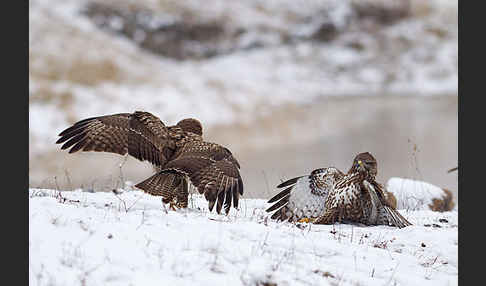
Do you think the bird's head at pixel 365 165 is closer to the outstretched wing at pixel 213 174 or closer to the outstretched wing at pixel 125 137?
the outstretched wing at pixel 213 174

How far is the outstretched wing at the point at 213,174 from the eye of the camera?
6.29 meters

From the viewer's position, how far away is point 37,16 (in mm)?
33250

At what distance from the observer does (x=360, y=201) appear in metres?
7.10

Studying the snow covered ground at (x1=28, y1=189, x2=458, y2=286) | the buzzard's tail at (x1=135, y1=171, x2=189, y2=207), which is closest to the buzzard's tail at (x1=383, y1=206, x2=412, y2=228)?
the snow covered ground at (x1=28, y1=189, x2=458, y2=286)

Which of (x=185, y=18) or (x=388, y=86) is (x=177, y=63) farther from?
(x=388, y=86)

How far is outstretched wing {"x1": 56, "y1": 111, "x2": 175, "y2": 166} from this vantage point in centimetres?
676

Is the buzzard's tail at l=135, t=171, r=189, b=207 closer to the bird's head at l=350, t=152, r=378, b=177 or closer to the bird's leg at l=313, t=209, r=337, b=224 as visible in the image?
the bird's leg at l=313, t=209, r=337, b=224

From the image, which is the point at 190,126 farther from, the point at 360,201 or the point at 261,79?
the point at 261,79

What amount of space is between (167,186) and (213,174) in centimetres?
56

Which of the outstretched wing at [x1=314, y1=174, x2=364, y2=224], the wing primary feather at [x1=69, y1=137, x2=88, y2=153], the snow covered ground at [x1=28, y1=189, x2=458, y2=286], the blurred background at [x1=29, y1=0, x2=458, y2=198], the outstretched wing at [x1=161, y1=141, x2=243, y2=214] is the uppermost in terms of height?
the blurred background at [x1=29, y1=0, x2=458, y2=198]

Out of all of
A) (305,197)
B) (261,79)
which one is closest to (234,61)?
(261,79)

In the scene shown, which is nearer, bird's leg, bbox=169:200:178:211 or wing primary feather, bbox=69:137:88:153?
bird's leg, bbox=169:200:178:211

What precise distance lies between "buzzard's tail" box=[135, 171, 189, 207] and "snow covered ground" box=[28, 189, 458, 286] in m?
0.32

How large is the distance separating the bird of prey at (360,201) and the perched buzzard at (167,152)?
1.38 meters
